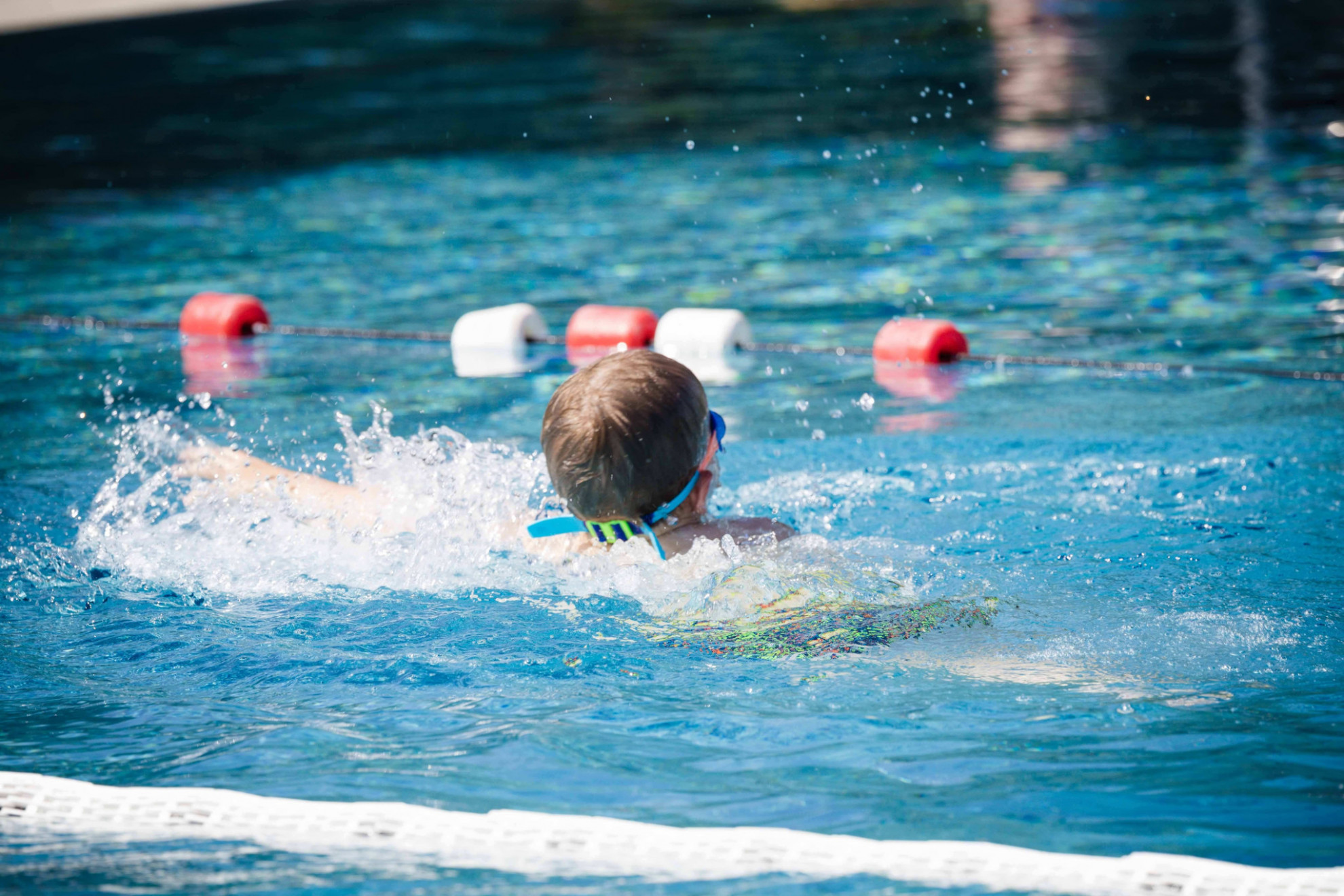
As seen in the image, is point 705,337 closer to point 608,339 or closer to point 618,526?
point 608,339

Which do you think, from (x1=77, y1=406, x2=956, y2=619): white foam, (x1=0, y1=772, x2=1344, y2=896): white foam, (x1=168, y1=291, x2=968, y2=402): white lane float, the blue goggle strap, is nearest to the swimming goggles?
the blue goggle strap

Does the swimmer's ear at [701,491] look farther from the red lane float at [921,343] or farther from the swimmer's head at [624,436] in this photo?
the red lane float at [921,343]

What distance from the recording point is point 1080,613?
298 centimetres

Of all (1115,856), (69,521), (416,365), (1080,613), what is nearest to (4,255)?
(416,365)

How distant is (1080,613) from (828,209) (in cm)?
678

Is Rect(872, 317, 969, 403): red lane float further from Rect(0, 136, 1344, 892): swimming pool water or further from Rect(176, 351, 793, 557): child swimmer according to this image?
Rect(176, 351, 793, 557): child swimmer

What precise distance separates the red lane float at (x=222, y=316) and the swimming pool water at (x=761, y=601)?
0.17 meters

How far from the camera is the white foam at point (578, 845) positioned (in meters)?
1.94

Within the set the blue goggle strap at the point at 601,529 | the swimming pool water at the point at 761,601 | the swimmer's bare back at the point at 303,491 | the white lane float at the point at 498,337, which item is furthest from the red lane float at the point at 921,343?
the blue goggle strap at the point at 601,529

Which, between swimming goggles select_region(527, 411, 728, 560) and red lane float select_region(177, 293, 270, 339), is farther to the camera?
red lane float select_region(177, 293, 270, 339)

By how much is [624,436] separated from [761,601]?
52cm

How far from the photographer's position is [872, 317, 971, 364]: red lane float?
5957mm

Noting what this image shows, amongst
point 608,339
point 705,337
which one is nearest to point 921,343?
point 705,337

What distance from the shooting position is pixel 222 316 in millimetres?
6949
